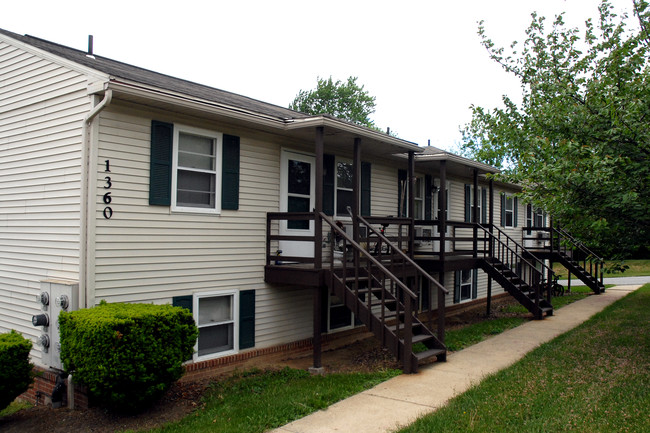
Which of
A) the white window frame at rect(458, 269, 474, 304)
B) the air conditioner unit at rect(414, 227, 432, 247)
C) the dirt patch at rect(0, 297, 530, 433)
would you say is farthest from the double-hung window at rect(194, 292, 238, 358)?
the white window frame at rect(458, 269, 474, 304)

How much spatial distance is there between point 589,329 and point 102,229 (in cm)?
978

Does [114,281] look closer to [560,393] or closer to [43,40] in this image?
[43,40]

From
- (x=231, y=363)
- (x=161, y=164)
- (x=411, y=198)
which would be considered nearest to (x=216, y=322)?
(x=231, y=363)

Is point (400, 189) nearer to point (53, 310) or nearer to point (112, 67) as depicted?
point (112, 67)

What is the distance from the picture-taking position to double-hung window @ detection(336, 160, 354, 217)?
11.0 meters

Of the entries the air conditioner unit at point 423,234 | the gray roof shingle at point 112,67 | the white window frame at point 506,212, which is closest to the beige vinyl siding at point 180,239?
the gray roof shingle at point 112,67

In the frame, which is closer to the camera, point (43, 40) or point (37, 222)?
point (37, 222)

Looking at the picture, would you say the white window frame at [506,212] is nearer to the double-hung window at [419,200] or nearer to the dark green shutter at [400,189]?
the double-hung window at [419,200]

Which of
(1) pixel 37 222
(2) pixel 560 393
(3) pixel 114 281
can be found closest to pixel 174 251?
(3) pixel 114 281

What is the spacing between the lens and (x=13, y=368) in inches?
252

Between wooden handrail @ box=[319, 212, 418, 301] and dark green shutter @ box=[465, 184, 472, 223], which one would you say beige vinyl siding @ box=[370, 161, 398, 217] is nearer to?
wooden handrail @ box=[319, 212, 418, 301]

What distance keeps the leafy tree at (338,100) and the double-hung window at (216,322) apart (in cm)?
4003

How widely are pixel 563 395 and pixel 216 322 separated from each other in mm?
4986

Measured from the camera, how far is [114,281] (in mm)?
7125
